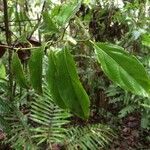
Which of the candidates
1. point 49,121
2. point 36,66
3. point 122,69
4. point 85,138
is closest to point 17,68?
point 36,66

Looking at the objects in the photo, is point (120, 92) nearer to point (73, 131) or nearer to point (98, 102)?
point (98, 102)

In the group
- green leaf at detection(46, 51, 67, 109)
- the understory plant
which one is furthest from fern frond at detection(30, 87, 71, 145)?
green leaf at detection(46, 51, 67, 109)

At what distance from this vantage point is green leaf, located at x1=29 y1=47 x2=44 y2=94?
1.90ft

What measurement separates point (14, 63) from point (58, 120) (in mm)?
1857

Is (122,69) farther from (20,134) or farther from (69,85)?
(20,134)

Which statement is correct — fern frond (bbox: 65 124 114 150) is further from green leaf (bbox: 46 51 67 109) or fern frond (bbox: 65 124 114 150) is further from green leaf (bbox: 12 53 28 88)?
green leaf (bbox: 46 51 67 109)

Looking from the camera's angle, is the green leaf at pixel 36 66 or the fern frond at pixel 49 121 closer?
the green leaf at pixel 36 66

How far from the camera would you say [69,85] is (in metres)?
0.53

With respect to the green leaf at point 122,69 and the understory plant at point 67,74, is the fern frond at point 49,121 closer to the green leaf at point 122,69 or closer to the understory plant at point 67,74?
the understory plant at point 67,74

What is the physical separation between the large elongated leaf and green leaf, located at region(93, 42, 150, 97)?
5 centimetres

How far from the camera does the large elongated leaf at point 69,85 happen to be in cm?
52

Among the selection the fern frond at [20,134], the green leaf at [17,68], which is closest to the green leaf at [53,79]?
the green leaf at [17,68]

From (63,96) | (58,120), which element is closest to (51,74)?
(63,96)

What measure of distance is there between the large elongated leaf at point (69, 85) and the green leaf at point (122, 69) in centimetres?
5
